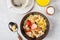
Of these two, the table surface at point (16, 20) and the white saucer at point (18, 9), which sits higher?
the white saucer at point (18, 9)

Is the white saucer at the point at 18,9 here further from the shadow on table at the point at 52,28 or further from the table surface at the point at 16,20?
the shadow on table at the point at 52,28

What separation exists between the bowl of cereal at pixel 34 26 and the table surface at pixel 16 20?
0.02 m

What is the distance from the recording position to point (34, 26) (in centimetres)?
133

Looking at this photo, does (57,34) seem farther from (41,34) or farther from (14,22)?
(14,22)

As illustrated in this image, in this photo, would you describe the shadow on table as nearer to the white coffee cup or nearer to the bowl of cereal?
the bowl of cereal

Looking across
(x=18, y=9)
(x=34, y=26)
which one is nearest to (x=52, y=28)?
(x=34, y=26)

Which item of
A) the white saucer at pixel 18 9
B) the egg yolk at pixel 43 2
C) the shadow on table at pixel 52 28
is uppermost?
the egg yolk at pixel 43 2

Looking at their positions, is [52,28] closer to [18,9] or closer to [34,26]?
[34,26]

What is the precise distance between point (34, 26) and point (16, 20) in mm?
98

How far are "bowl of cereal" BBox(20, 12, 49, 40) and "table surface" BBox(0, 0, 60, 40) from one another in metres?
0.02

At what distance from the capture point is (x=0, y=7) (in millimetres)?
1360

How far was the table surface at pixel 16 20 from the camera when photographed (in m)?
1.33

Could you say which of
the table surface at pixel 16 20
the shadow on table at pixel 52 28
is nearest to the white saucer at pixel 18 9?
the table surface at pixel 16 20

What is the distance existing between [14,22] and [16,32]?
0.05m
